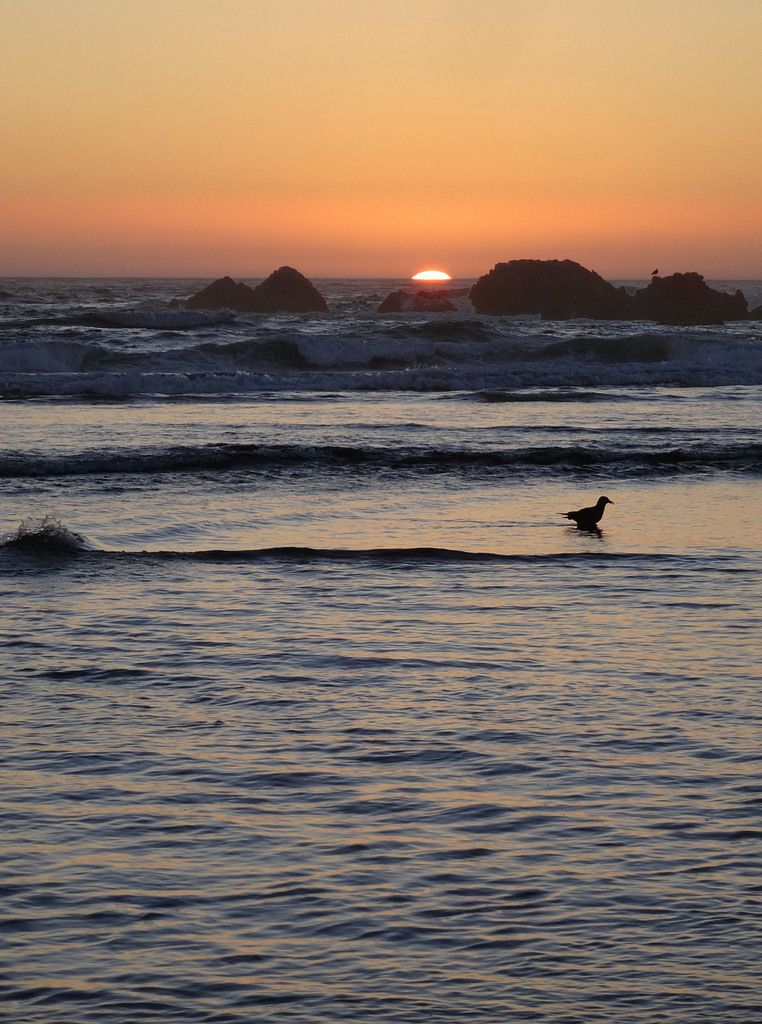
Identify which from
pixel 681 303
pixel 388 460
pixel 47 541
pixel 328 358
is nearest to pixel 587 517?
pixel 47 541

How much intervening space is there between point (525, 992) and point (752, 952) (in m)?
0.84

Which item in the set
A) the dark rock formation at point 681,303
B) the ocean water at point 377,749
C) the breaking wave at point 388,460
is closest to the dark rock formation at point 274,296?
the dark rock formation at point 681,303

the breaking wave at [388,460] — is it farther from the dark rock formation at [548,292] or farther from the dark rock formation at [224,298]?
the dark rock formation at [224,298]

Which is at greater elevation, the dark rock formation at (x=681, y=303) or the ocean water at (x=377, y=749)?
the dark rock formation at (x=681, y=303)

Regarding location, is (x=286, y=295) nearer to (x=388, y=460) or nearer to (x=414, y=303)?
(x=414, y=303)

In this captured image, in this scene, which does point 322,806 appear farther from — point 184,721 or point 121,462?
point 121,462

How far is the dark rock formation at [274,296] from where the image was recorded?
3494 inches

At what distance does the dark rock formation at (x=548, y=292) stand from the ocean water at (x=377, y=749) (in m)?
66.6

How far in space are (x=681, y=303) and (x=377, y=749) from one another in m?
78.0

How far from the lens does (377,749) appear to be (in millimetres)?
7262

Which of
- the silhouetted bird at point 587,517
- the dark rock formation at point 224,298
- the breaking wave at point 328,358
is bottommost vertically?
the silhouetted bird at point 587,517

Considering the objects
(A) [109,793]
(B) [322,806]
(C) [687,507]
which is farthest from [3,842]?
(C) [687,507]

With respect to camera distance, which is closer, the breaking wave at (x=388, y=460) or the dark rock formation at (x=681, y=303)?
the breaking wave at (x=388, y=460)

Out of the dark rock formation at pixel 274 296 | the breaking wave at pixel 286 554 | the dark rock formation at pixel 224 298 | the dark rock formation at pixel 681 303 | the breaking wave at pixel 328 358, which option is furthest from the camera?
the dark rock formation at pixel 274 296
